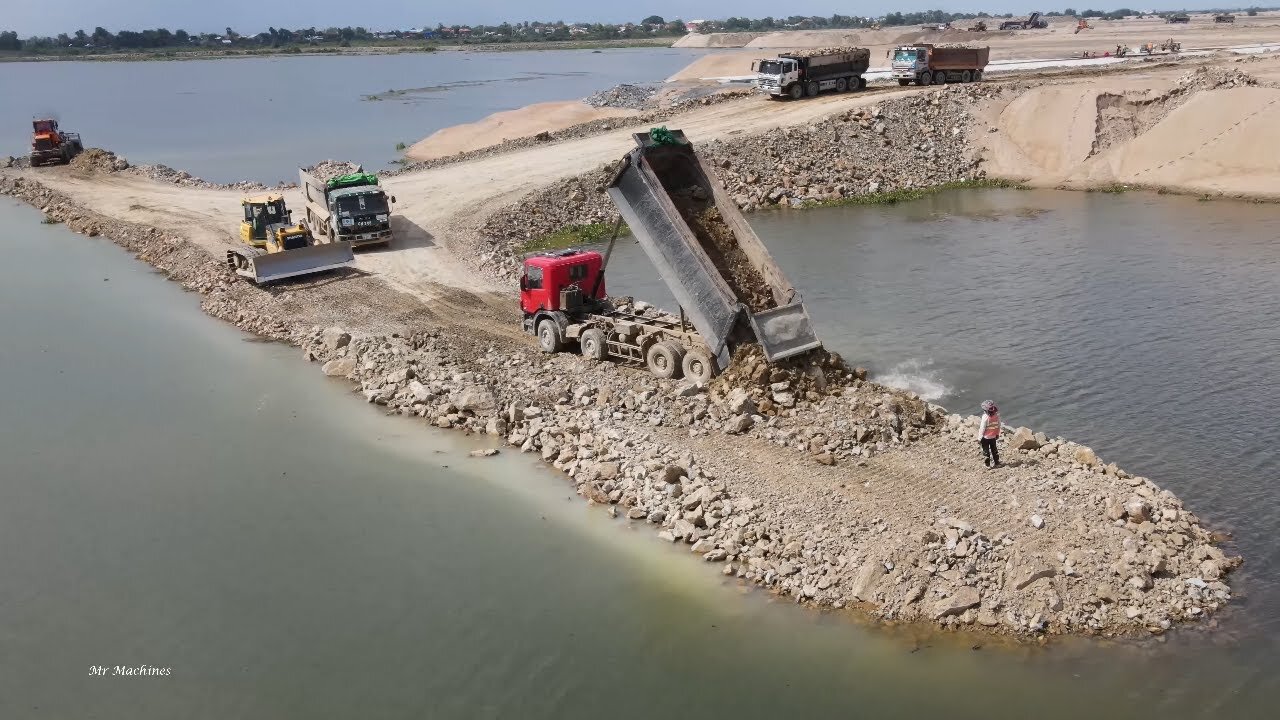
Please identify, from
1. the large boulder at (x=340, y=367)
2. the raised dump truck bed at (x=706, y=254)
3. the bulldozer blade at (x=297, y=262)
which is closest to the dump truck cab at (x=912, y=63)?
the bulldozer blade at (x=297, y=262)

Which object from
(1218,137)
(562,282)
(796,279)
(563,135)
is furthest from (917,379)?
(563,135)

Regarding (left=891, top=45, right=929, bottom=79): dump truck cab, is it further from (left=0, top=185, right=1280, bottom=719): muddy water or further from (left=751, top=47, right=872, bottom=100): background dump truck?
(left=0, top=185, right=1280, bottom=719): muddy water

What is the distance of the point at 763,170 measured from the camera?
34.7 metres

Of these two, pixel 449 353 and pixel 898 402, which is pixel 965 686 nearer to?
pixel 898 402

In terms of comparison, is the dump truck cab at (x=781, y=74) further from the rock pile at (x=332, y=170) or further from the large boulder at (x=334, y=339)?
the large boulder at (x=334, y=339)

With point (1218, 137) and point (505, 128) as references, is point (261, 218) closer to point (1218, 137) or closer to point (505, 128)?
point (505, 128)

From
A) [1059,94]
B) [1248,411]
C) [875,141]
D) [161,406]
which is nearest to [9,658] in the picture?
[161,406]

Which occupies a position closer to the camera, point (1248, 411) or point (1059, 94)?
point (1248, 411)

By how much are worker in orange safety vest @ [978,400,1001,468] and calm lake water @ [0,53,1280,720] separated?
2.70 metres

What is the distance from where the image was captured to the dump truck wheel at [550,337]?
18.5 metres

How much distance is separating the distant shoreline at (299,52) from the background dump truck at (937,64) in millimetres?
125020

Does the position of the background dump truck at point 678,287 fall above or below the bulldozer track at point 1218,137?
below

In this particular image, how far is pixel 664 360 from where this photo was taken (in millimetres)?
16703

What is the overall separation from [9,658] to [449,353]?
893cm
